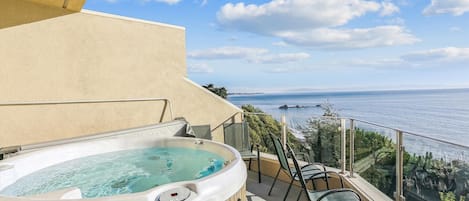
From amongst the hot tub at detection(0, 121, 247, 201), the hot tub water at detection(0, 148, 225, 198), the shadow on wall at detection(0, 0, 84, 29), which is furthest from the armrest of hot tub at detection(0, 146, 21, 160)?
the shadow on wall at detection(0, 0, 84, 29)

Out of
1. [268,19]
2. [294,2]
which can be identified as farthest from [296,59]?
[294,2]

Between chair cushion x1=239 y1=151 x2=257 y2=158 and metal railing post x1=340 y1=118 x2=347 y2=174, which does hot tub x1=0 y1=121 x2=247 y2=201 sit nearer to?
chair cushion x1=239 y1=151 x2=257 y2=158

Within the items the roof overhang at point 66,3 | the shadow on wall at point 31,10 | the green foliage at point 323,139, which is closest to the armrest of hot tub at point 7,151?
the shadow on wall at point 31,10

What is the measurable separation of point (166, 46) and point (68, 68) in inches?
71.2

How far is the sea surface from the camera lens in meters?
4.67

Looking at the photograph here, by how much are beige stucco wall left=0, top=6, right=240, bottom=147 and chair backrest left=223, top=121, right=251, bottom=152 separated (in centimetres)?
58

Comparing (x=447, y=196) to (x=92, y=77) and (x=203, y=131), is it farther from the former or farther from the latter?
(x=92, y=77)

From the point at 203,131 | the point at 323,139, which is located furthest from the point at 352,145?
the point at 203,131

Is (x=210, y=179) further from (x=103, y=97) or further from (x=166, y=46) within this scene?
(x=166, y=46)

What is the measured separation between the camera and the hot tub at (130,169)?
7.68ft

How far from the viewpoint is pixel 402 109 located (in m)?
20.1

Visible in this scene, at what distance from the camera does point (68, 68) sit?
4555 mm

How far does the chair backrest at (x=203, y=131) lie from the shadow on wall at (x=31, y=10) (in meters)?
2.60

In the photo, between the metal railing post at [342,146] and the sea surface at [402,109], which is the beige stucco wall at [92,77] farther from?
the metal railing post at [342,146]
